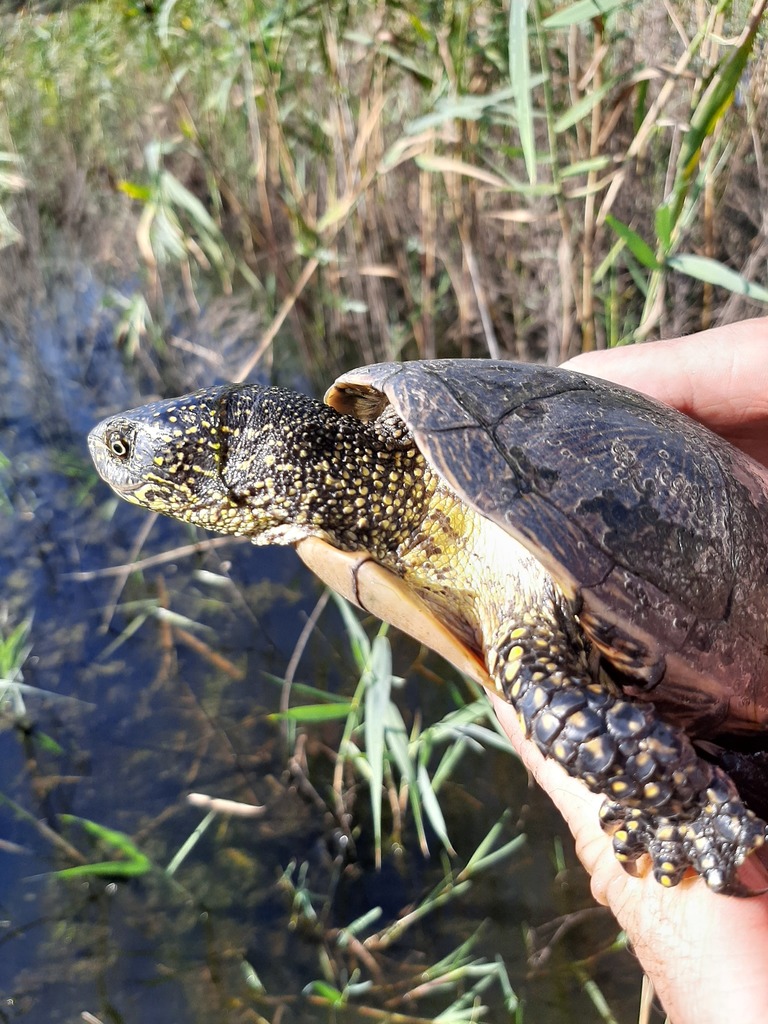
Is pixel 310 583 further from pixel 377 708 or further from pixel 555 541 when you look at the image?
pixel 555 541

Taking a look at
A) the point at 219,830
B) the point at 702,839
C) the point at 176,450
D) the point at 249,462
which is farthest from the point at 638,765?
the point at 219,830

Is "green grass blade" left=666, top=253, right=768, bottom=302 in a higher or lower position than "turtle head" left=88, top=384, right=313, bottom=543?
higher

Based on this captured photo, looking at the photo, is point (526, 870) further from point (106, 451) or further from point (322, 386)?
point (322, 386)

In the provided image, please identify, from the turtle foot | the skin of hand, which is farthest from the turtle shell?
the skin of hand

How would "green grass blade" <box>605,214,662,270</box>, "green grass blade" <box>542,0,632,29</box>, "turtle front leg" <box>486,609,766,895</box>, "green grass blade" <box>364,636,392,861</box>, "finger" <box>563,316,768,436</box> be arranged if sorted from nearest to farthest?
"turtle front leg" <box>486,609,766,895</box> → "green grass blade" <box>542,0,632,29</box> → "green grass blade" <box>605,214,662,270</box> → "green grass blade" <box>364,636,392,861</box> → "finger" <box>563,316,768,436</box>

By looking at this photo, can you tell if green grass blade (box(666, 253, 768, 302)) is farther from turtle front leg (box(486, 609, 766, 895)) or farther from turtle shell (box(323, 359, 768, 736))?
turtle front leg (box(486, 609, 766, 895))

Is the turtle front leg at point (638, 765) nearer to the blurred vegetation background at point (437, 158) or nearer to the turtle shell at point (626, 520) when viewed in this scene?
the turtle shell at point (626, 520)

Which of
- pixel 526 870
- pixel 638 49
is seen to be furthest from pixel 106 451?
pixel 638 49
